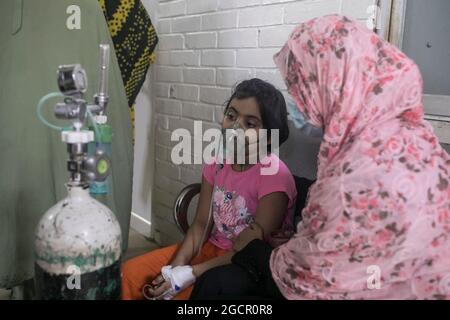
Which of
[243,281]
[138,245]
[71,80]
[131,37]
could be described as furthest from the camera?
[138,245]

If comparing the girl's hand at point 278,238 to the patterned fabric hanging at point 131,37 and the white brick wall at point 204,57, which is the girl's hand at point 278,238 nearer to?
the white brick wall at point 204,57

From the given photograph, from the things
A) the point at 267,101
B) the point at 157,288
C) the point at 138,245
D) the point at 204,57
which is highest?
the point at 204,57

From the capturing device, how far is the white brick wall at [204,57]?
150cm

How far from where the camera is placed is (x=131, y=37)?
1.80 meters

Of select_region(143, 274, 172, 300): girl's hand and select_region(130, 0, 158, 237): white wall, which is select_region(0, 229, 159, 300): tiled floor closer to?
select_region(130, 0, 158, 237): white wall

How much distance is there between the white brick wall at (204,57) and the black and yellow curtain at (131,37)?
19 cm

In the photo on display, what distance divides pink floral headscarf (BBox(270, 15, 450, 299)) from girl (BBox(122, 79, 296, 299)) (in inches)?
11.7

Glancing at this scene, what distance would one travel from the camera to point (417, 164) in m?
0.79

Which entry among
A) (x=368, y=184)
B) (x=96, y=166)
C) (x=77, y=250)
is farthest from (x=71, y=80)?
(x=368, y=184)

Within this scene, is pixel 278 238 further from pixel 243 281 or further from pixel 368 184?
pixel 368 184

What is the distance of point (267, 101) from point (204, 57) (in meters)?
0.73

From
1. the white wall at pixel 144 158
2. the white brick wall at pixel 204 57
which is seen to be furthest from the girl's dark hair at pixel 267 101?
the white wall at pixel 144 158
